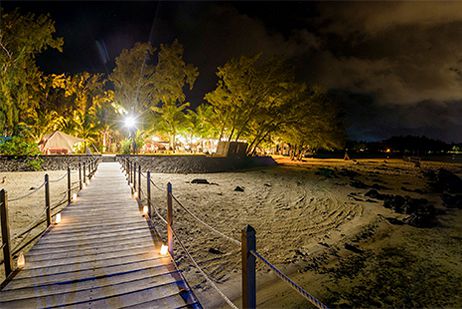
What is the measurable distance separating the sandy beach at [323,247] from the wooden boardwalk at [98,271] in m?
1.39

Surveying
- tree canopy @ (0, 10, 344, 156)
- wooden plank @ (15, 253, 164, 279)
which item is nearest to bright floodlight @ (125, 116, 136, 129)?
tree canopy @ (0, 10, 344, 156)

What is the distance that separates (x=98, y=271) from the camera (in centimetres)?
390

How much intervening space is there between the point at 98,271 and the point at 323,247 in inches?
238

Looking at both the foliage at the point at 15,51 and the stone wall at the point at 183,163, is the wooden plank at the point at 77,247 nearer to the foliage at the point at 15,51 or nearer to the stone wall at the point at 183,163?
the stone wall at the point at 183,163

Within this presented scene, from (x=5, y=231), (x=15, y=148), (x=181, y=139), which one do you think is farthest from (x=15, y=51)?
(x=181, y=139)

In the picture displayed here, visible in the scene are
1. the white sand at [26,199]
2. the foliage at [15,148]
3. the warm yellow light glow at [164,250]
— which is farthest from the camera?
the foliage at [15,148]

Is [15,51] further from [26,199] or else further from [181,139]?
[181,139]

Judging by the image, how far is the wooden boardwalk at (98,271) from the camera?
325cm

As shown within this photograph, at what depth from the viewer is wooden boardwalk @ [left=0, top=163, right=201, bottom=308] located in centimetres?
325

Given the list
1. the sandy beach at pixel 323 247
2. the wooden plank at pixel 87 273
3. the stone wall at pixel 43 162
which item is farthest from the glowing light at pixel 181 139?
the wooden plank at pixel 87 273

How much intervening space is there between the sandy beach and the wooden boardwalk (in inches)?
54.8

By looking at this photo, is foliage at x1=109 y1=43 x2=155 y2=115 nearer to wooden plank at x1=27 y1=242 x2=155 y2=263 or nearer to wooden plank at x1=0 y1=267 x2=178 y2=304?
wooden plank at x1=27 y1=242 x2=155 y2=263

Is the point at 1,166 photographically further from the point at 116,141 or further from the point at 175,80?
the point at 116,141

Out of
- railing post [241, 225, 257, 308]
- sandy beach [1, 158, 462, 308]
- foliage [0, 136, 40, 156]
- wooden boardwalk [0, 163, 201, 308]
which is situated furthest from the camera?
foliage [0, 136, 40, 156]
